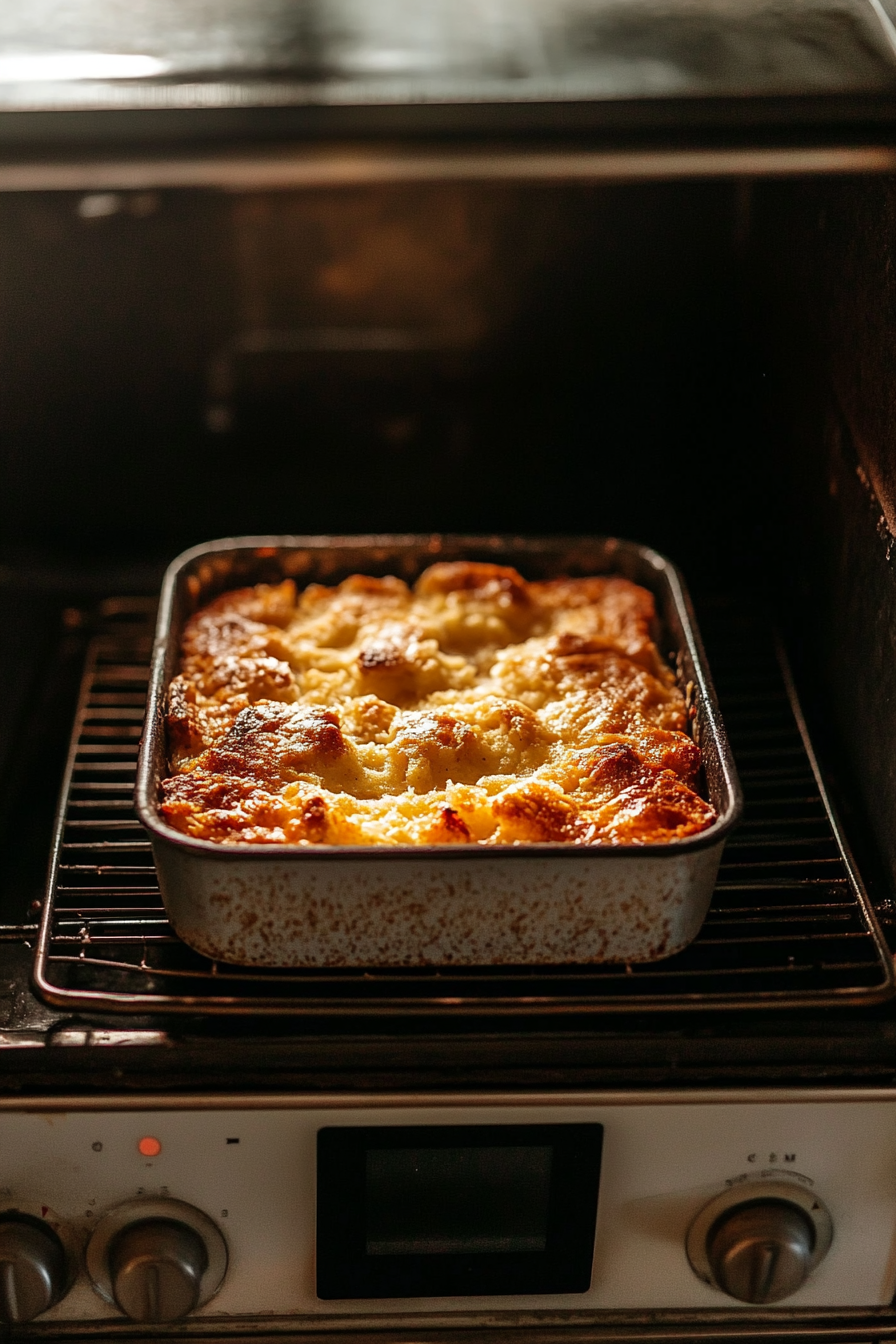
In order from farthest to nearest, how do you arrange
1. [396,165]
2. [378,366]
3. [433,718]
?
[378,366] → [433,718] → [396,165]

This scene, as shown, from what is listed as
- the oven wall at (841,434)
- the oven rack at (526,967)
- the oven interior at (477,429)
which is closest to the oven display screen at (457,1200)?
the oven rack at (526,967)

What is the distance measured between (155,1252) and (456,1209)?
0.94 feet

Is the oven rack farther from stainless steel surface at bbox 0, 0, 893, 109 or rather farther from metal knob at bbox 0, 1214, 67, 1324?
stainless steel surface at bbox 0, 0, 893, 109

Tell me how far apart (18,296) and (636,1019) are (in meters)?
1.22

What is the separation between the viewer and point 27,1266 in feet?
3.84

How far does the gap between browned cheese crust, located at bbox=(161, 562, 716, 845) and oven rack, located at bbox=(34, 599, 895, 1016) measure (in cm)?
13

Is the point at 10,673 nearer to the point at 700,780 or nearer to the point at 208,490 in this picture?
the point at 208,490

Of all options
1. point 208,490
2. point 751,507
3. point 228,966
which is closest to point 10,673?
point 208,490

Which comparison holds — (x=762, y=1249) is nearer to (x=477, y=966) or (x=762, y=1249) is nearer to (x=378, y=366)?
(x=477, y=966)

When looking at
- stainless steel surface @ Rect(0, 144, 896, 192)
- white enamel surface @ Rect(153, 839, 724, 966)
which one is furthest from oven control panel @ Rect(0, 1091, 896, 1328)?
stainless steel surface @ Rect(0, 144, 896, 192)

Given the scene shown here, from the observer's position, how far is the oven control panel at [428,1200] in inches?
45.8

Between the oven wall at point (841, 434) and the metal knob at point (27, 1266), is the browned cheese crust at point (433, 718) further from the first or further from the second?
the metal knob at point (27, 1266)

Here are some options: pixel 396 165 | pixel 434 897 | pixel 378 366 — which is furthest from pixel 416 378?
pixel 434 897

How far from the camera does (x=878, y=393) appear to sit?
130 centimetres
